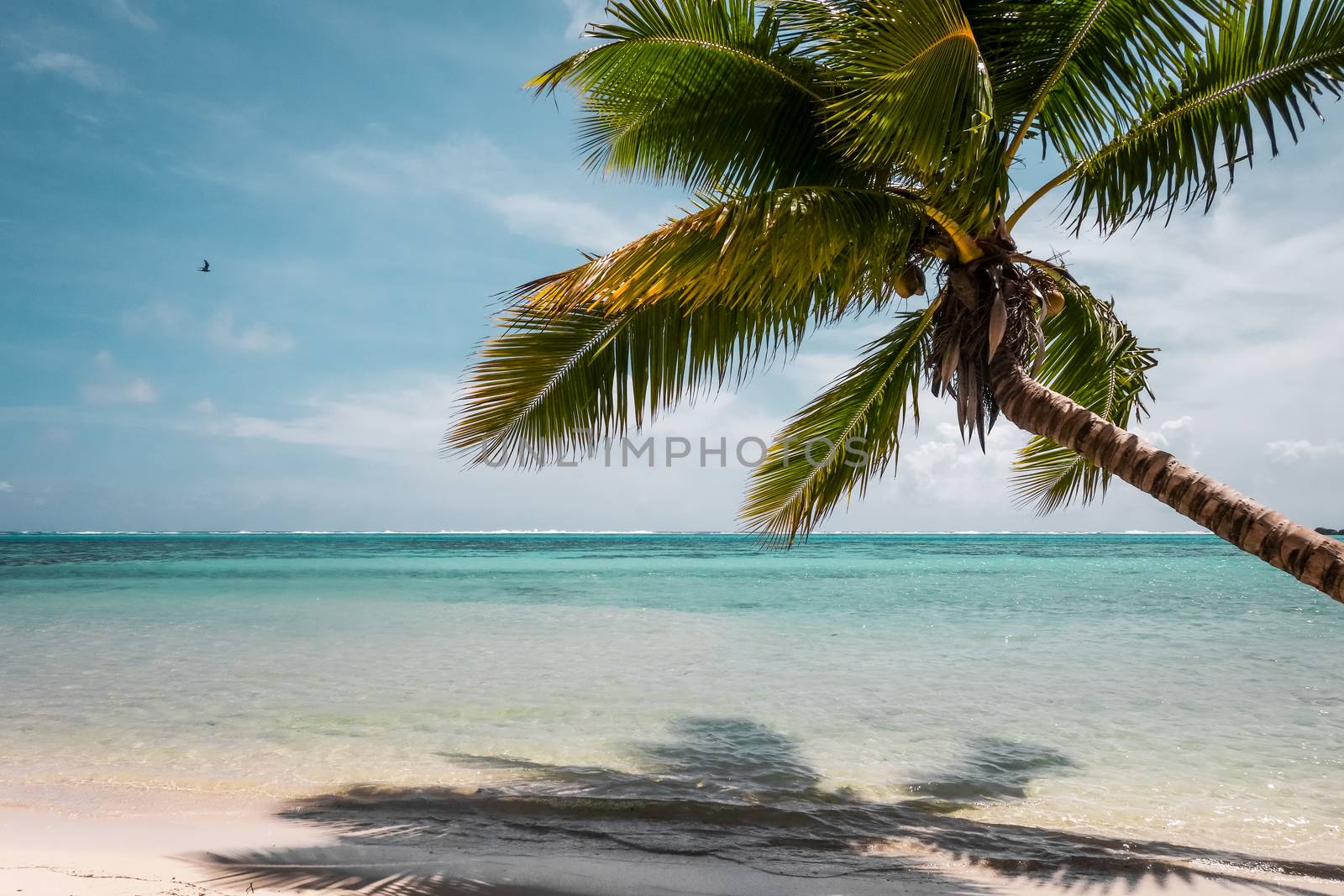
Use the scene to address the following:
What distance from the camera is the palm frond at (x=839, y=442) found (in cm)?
521

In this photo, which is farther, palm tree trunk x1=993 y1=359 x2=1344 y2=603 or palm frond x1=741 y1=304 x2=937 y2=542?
palm frond x1=741 y1=304 x2=937 y2=542

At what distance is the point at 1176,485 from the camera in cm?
309

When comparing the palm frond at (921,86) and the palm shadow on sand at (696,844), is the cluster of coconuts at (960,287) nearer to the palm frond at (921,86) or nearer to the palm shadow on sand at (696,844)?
the palm frond at (921,86)

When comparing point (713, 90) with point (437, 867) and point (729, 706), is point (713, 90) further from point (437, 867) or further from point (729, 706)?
point (729, 706)

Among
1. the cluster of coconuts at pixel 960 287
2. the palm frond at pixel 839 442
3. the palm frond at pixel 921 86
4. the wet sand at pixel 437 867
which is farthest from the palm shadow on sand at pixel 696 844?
the palm frond at pixel 921 86

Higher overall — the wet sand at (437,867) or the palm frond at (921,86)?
the palm frond at (921,86)

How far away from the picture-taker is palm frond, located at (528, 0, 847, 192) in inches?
151

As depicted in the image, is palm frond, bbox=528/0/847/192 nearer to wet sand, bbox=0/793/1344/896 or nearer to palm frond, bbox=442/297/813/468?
palm frond, bbox=442/297/813/468

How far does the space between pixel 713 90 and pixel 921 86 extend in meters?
1.43

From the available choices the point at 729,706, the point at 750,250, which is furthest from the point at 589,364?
the point at 729,706

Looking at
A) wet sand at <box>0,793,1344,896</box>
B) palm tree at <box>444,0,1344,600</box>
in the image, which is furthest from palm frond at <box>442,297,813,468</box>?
wet sand at <box>0,793,1344,896</box>

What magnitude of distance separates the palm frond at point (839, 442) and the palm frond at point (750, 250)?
1372 millimetres

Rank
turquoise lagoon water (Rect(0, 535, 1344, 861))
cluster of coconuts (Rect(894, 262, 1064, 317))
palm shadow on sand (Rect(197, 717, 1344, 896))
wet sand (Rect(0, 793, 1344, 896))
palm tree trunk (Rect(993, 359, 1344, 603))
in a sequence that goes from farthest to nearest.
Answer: turquoise lagoon water (Rect(0, 535, 1344, 861)) < cluster of coconuts (Rect(894, 262, 1064, 317)) < palm shadow on sand (Rect(197, 717, 1344, 896)) < wet sand (Rect(0, 793, 1344, 896)) < palm tree trunk (Rect(993, 359, 1344, 603))

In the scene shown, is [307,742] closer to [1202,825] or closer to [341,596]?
[1202,825]
